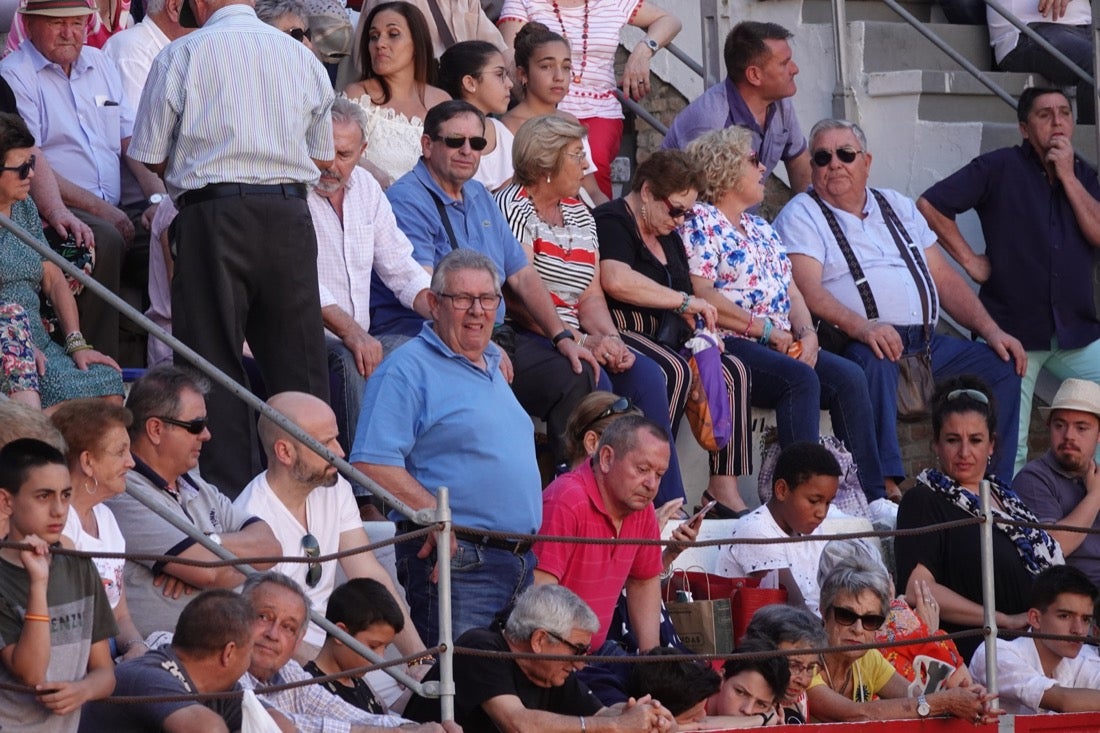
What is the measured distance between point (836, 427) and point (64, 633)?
4588 mm

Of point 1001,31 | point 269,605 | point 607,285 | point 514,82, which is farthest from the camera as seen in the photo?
point 1001,31

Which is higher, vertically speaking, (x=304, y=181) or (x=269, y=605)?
(x=304, y=181)

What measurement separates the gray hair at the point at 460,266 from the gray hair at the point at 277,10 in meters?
2.26

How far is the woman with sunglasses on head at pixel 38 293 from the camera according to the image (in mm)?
7141

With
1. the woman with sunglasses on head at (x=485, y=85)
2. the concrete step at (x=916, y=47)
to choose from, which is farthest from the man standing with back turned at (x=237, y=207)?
the concrete step at (x=916, y=47)

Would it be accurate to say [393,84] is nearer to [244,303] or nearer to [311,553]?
[244,303]

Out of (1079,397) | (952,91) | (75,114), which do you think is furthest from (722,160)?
(75,114)

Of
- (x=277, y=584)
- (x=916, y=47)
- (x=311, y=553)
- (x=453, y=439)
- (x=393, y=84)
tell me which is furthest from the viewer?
(x=916, y=47)

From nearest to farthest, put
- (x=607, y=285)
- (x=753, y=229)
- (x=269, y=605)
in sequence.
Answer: (x=269, y=605) < (x=607, y=285) < (x=753, y=229)

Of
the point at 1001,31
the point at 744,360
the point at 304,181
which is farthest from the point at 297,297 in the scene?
the point at 1001,31

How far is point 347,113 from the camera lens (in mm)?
8227

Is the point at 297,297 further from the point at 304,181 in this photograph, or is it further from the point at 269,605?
the point at 269,605

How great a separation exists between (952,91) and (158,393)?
5.80 meters

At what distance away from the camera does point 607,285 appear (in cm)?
864
